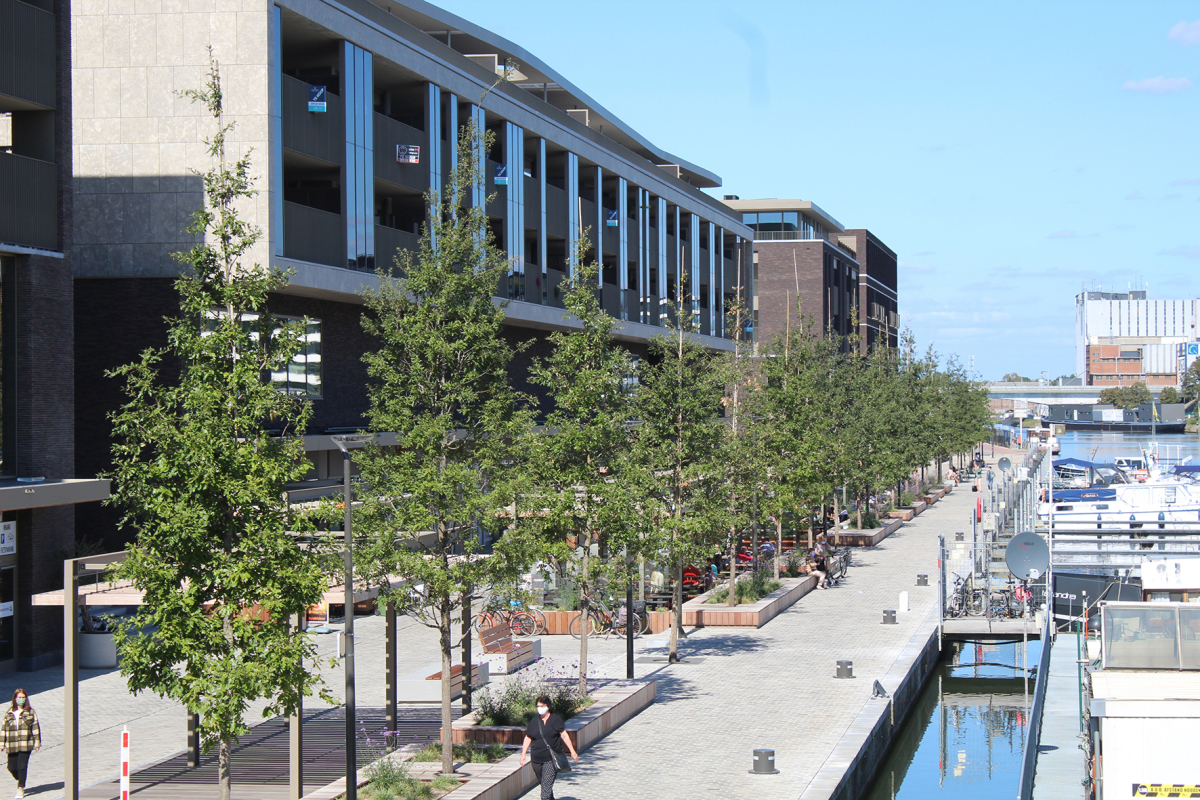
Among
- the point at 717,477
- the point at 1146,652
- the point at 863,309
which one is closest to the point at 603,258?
the point at 717,477

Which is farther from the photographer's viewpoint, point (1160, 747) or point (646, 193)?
point (646, 193)

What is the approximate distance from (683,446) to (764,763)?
35.1 feet

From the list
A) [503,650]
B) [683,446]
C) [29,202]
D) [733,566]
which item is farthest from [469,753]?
[29,202]

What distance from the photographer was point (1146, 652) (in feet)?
58.0

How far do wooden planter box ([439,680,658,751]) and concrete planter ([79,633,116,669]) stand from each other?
10.6 metres

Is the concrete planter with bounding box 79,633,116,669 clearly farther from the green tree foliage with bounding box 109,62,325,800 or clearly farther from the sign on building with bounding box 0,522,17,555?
the green tree foliage with bounding box 109,62,325,800

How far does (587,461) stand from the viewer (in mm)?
22469

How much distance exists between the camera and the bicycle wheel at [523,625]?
30.4m

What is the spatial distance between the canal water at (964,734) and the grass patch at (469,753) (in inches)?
243

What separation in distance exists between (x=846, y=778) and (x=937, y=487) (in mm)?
63781

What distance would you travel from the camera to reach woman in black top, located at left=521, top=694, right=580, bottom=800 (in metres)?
15.9

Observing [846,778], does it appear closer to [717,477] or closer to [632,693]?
[632,693]

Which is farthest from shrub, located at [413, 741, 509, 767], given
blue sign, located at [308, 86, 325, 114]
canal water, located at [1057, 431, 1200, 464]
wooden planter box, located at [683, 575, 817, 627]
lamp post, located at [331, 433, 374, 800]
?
canal water, located at [1057, 431, 1200, 464]

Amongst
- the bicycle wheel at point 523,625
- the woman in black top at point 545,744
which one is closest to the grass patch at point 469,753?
the woman in black top at point 545,744
